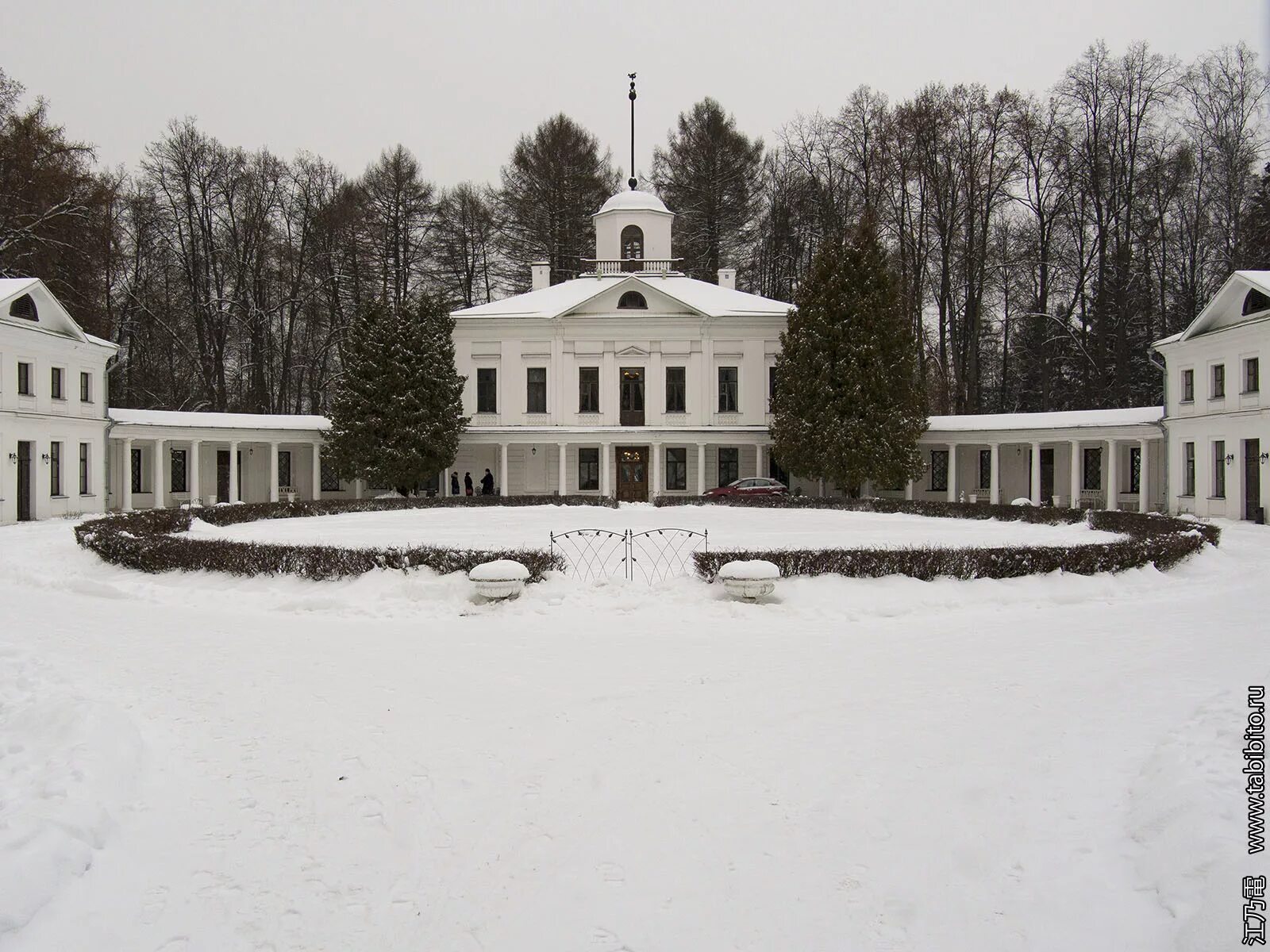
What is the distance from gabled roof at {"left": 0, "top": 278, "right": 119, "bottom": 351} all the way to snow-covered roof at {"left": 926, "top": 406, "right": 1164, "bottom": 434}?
1158 inches

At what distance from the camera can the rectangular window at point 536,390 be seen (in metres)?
35.9

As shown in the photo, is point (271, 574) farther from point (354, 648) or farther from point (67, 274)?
point (67, 274)

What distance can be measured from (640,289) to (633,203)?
6125mm

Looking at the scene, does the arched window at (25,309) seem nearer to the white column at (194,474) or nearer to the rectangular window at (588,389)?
the white column at (194,474)

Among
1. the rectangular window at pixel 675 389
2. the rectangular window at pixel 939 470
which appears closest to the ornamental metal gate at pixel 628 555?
→ the rectangular window at pixel 675 389

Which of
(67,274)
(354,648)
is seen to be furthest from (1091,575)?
(67,274)

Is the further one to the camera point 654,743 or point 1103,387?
point 1103,387

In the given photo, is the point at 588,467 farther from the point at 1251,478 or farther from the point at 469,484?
the point at 1251,478

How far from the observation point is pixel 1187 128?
3381 centimetres

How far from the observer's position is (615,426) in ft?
115

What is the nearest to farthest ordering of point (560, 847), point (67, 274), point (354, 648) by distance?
1. point (560, 847)
2. point (354, 648)
3. point (67, 274)

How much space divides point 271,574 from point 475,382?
76.6 ft

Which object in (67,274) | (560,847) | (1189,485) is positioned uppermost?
(67,274)

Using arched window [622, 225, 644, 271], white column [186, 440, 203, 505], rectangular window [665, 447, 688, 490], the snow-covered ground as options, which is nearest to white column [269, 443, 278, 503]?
white column [186, 440, 203, 505]
